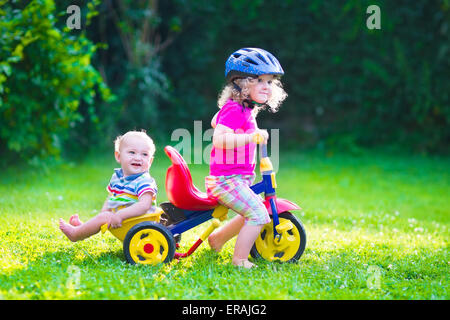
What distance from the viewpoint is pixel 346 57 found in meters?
10.2

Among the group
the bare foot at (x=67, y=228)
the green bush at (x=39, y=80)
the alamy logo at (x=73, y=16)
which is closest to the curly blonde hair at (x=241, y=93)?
the bare foot at (x=67, y=228)

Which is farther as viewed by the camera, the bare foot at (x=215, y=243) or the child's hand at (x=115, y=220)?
the bare foot at (x=215, y=243)

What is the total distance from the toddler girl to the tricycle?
0.10 metres

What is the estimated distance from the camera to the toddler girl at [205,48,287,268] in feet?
11.5

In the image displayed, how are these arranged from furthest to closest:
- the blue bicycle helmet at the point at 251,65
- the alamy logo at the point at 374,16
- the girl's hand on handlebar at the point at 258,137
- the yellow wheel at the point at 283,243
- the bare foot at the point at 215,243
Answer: the alamy logo at the point at 374,16 < the bare foot at the point at 215,243 < the yellow wheel at the point at 283,243 < the blue bicycle helmet at the point at 251,65 < the girl's hand on handlebar at the point at 258,137

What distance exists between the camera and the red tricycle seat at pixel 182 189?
3.49 m

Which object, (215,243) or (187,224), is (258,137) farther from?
(215,243)

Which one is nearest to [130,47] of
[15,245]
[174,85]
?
[174,85]

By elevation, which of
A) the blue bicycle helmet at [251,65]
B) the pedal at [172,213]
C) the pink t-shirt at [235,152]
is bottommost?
the pedal at [172,213]

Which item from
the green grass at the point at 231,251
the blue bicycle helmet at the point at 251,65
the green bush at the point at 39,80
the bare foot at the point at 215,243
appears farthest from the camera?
the green bush at the point at 39,80

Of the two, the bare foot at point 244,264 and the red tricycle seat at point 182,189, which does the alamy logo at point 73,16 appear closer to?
the red tricycle seat at point 182,189

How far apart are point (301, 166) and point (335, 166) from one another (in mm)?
564

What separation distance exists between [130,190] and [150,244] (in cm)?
38

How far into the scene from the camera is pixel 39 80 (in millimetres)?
6199
